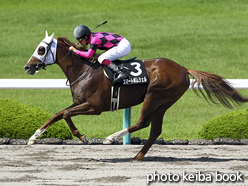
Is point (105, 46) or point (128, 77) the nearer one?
point (128, 77)

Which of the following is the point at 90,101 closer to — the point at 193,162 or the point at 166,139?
the point at 193,162

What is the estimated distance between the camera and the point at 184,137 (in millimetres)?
7496

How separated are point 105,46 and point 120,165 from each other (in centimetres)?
153

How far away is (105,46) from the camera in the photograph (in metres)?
5.57

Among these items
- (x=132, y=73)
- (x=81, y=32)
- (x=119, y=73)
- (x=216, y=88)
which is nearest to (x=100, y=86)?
(x=119, y=73)

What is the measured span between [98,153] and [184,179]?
1880 mm

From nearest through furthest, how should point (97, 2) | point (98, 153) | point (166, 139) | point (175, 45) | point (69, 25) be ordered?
point (98, 153), point (166, 139), point (175, 45), point (69, 25), point (97, 2)

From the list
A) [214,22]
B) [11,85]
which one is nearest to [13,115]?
[11,85]

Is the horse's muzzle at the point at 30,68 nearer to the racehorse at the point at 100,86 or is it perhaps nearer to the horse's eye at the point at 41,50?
the racehorse at the point at 100,86

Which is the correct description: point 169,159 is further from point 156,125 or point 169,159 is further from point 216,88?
point 216,88

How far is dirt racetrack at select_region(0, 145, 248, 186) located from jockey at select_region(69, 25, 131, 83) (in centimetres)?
114

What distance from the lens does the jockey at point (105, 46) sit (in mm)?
5426

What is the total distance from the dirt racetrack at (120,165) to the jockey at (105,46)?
3.74 feet

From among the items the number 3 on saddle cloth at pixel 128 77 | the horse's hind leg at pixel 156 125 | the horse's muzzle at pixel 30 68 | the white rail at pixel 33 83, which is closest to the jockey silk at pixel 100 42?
the number 3 on saddle cloth at pixel 128 77
